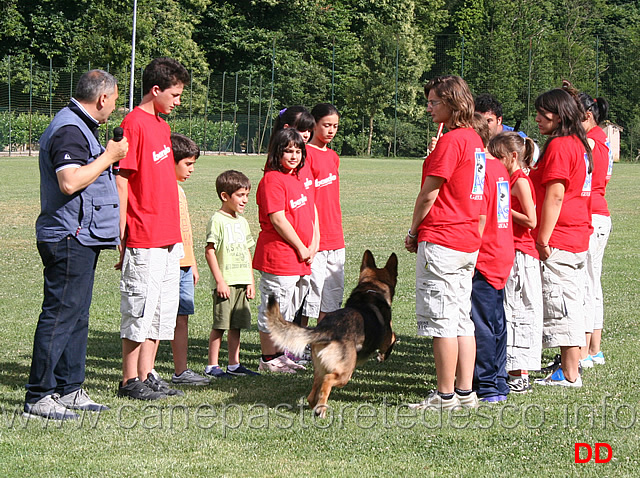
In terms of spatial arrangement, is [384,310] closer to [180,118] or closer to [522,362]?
[522,362]

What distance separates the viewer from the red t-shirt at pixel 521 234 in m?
5.62

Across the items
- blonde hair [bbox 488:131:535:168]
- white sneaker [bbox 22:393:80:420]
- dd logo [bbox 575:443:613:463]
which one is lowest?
white sneaker [bbox 22:393:80:420]

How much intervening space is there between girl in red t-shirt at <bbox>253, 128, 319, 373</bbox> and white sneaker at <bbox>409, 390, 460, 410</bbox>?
146 centimetres

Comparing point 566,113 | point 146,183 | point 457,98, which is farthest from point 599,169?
point 146,183

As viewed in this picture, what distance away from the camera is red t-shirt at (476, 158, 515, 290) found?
5301mm

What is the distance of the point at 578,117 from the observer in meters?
5.75

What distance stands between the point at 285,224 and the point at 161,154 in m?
1.15

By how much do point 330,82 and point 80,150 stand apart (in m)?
48.4

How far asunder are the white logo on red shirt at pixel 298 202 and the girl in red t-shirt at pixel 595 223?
2.31m

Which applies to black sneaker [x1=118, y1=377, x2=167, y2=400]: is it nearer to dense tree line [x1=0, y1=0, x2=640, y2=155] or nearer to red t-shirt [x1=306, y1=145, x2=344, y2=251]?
red t-shirt [x1=306, y1=145, x2=344, y2=251]

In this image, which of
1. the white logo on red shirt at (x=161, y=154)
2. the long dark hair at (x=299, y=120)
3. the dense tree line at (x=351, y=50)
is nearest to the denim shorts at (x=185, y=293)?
the white logo on red shirt at (x=161, y=154)

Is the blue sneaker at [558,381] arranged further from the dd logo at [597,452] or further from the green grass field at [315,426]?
the dd logo at [597,452]

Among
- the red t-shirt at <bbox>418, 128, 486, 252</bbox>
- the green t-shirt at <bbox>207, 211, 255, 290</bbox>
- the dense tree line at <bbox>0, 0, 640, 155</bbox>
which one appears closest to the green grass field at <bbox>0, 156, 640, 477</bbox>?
the green t-shirt at <bbox>207, 211, 255, 290</bbox>

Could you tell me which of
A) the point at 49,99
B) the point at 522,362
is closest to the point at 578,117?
the point at 522,362
